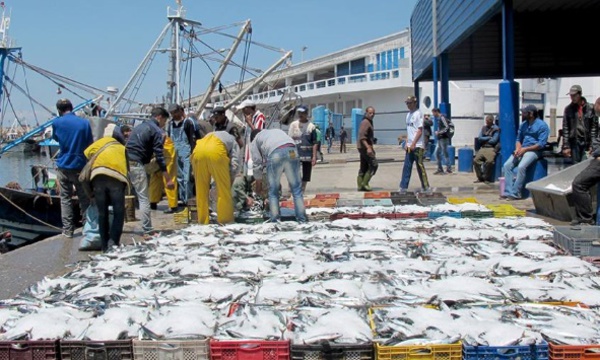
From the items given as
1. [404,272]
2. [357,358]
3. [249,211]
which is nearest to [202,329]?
[357,358]

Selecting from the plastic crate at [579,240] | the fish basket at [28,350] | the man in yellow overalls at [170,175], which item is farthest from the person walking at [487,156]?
the fish basket at [28,350]

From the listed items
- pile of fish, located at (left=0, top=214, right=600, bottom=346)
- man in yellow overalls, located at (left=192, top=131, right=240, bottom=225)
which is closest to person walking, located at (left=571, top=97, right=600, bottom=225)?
pile of fish, located at (left=0, top=214, right=600, bottom=346)

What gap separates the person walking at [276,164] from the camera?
817 centimetres

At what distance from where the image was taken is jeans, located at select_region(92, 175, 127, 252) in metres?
7.36

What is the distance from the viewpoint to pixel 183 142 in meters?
11.0

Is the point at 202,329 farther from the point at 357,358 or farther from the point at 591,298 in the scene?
the point at 591,298

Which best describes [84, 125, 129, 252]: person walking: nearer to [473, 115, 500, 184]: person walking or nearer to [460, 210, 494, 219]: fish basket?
[460, 210, 494, 219]: fish basket

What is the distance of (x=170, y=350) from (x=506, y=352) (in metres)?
1.88

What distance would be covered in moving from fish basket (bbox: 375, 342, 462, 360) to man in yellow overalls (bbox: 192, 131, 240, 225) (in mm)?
5121

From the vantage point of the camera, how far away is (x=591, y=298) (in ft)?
13.5

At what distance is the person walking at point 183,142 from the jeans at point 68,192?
7.72ft

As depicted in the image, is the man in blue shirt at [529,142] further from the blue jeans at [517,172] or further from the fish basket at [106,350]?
the fish basket at [106,350]

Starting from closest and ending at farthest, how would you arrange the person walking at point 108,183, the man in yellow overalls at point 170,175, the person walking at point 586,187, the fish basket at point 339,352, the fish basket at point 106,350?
the fish basket at point 339,352, the fish basket at point 106,350, the person walking at point 108,183, the person walking at point 586,187, the man in yellow overalls at point 170,175

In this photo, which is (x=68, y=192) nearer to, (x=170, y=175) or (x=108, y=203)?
(x=108, y=203)
